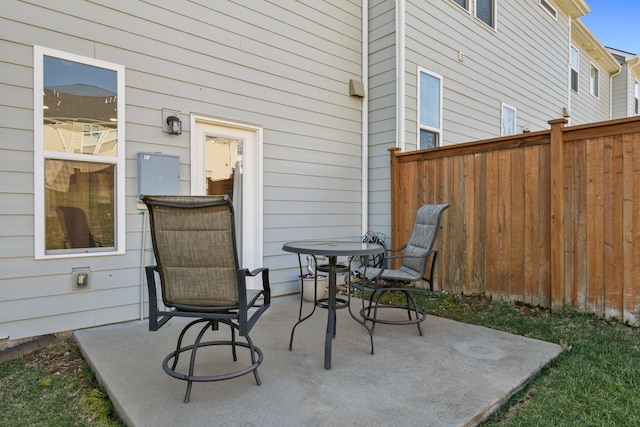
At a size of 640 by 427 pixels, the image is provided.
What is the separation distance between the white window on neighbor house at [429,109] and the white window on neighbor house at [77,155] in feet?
13.1

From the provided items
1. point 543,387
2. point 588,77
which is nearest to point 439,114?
point 543,387

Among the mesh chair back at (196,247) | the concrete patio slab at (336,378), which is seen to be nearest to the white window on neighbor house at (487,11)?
the concrete patio slab at (336,378)

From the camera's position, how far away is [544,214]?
3.85 meters

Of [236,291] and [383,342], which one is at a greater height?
[236,291]

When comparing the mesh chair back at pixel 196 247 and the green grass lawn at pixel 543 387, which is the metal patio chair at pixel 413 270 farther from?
the mesh chair back at pixel 196 247

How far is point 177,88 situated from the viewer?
3.63m

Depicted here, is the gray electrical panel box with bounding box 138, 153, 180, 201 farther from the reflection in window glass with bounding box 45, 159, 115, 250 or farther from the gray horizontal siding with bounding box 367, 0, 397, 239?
the gray horizontal siding with bounding box 367, 0, 397, 239

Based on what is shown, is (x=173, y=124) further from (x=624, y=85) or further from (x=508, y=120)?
(x=624, y=85)

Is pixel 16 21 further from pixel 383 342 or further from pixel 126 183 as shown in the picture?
pixel 383 342

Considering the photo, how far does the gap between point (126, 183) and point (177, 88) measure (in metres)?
1.06

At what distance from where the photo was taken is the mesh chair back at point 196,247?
6.35 feet

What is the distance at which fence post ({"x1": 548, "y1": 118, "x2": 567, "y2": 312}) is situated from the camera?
3674mm

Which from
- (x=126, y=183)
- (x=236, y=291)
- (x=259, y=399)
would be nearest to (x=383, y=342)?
(x=259, y=399)

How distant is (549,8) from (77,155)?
1001 centimetres
